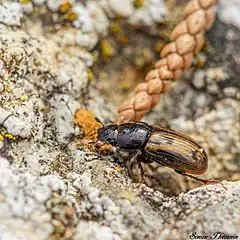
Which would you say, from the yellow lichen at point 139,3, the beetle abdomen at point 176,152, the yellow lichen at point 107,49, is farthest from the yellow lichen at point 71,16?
the beetle abdomen at point 176,152

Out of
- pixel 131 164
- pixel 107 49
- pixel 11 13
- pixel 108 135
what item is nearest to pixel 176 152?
pixel 131 164

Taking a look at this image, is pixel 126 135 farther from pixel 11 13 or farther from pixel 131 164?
pixel 11 13

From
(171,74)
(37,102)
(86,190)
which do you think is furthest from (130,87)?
(86,190)

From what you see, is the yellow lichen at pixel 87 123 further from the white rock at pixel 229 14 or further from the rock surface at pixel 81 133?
the white rock at pixel 229 14

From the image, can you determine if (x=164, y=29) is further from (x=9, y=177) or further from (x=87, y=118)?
(x=9, y=177)

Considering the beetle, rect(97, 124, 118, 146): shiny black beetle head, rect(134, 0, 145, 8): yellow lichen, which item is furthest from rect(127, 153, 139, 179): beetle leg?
rect(134, 0, 145, 8): yellow lichen
